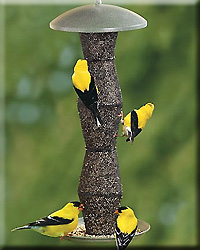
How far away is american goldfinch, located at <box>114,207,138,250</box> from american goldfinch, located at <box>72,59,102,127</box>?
479 mm

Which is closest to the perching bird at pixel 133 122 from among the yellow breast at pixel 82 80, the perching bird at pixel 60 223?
the yellow breast at pixel 82 80

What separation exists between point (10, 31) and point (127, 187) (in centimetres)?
134

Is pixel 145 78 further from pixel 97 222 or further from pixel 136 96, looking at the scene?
pixel 97 222

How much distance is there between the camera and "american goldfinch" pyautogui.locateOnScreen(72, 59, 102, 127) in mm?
3365

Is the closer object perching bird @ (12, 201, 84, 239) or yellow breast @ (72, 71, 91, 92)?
yellow breast @ (72, 71, 91, 92)

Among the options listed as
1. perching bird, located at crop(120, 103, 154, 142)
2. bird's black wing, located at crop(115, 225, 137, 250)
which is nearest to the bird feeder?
perching bird, located at crop(120, 103, 154, 142)

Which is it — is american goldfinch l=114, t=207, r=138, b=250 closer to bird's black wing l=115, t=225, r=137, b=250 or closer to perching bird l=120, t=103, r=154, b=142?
bird's black wing l=115, t=225, r=137, b=250

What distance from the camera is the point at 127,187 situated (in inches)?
204

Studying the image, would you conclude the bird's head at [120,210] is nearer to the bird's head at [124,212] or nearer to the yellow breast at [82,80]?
the bird's head at [124,212]

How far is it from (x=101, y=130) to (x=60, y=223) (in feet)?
1.56

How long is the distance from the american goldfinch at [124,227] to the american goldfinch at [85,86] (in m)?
0.48

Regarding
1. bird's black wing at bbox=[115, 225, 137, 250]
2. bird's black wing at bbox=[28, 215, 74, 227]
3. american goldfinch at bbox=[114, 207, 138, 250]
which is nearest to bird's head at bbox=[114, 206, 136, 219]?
american goldfinch at bbox=[114, 207, 138, 250]

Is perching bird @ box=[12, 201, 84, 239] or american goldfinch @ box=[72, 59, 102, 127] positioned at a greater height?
american goldfinch @ box=[72, 59, 102, 127]

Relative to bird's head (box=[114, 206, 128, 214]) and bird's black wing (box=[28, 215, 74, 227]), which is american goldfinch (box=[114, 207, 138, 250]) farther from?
bird's black wing (box=[28, 215, 74, 227])
